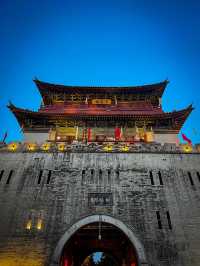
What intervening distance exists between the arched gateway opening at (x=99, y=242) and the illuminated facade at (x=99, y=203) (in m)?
0.05

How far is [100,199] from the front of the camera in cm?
1177

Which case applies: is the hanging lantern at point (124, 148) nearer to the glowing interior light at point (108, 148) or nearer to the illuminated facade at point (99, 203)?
the illuminated facade at point (99, 203)

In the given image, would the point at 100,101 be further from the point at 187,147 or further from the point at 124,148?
the point at 187,147

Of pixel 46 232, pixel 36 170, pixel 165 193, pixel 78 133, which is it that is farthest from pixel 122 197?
pixel 78 133

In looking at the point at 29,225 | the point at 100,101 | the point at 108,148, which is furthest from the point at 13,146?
the point at 100,101

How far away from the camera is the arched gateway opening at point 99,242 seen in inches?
409

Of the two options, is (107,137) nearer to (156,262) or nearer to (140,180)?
(140,180)

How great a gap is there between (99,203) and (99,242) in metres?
5.55

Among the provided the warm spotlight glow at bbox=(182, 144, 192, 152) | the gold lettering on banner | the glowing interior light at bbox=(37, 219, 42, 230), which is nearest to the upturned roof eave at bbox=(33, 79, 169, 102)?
the gold lettering on banner

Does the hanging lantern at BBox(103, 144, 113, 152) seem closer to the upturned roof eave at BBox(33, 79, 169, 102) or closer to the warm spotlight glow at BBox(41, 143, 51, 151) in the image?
the warm spotlight glow at BBox(41, 143, 51, 151)

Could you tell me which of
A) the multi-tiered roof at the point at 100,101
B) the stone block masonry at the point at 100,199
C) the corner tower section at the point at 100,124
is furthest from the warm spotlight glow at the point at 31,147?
the multi-tiered roof at the point at 100,101

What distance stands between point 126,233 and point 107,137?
9092mm

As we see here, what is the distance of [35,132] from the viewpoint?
1886 cm

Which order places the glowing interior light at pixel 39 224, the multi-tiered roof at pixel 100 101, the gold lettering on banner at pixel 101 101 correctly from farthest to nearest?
the gold lettering on banner at pixel 101 101, the multi-tiered roof at pixel 100 101, the glowing interior light at pixel 39 224
